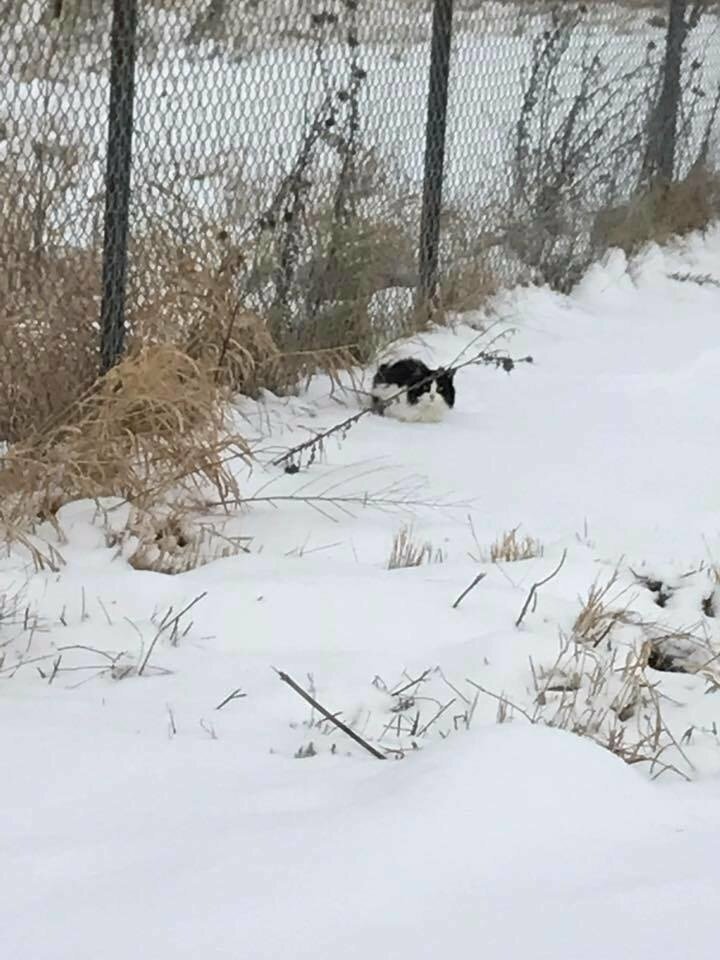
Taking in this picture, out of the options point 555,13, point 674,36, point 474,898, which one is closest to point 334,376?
point 555,13

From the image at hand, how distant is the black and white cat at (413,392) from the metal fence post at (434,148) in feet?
3.69

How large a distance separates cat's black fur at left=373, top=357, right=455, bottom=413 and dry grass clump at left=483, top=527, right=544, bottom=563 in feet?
4.66

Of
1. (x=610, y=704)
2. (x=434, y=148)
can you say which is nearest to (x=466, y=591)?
(x=610, y=704)

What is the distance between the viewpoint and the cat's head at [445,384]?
17.7ft

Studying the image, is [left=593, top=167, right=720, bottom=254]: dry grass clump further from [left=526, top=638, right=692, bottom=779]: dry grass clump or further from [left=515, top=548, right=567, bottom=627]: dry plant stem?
[left=526, top=638, right=692, bottom=779]: dry grass clump

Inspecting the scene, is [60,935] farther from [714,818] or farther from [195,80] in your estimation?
[195,80]

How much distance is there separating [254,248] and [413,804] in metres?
3.47

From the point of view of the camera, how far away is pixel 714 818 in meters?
2.45

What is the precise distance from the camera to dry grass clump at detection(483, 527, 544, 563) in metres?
3.89

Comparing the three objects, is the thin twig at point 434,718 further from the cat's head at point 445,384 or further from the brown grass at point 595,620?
the cat's head at point 445,384

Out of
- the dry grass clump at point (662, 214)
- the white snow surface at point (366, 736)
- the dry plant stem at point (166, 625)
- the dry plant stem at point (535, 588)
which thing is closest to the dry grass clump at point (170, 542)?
the white snow surface at point (366, 736)

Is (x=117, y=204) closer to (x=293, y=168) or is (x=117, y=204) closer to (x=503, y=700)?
(x=293, y=168)

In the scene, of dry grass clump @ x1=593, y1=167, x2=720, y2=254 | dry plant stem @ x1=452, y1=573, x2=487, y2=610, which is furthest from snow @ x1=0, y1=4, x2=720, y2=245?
dry plant stem @ x1=452, y1=573, x2=487, y2=610

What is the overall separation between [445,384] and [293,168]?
3.37 ft
